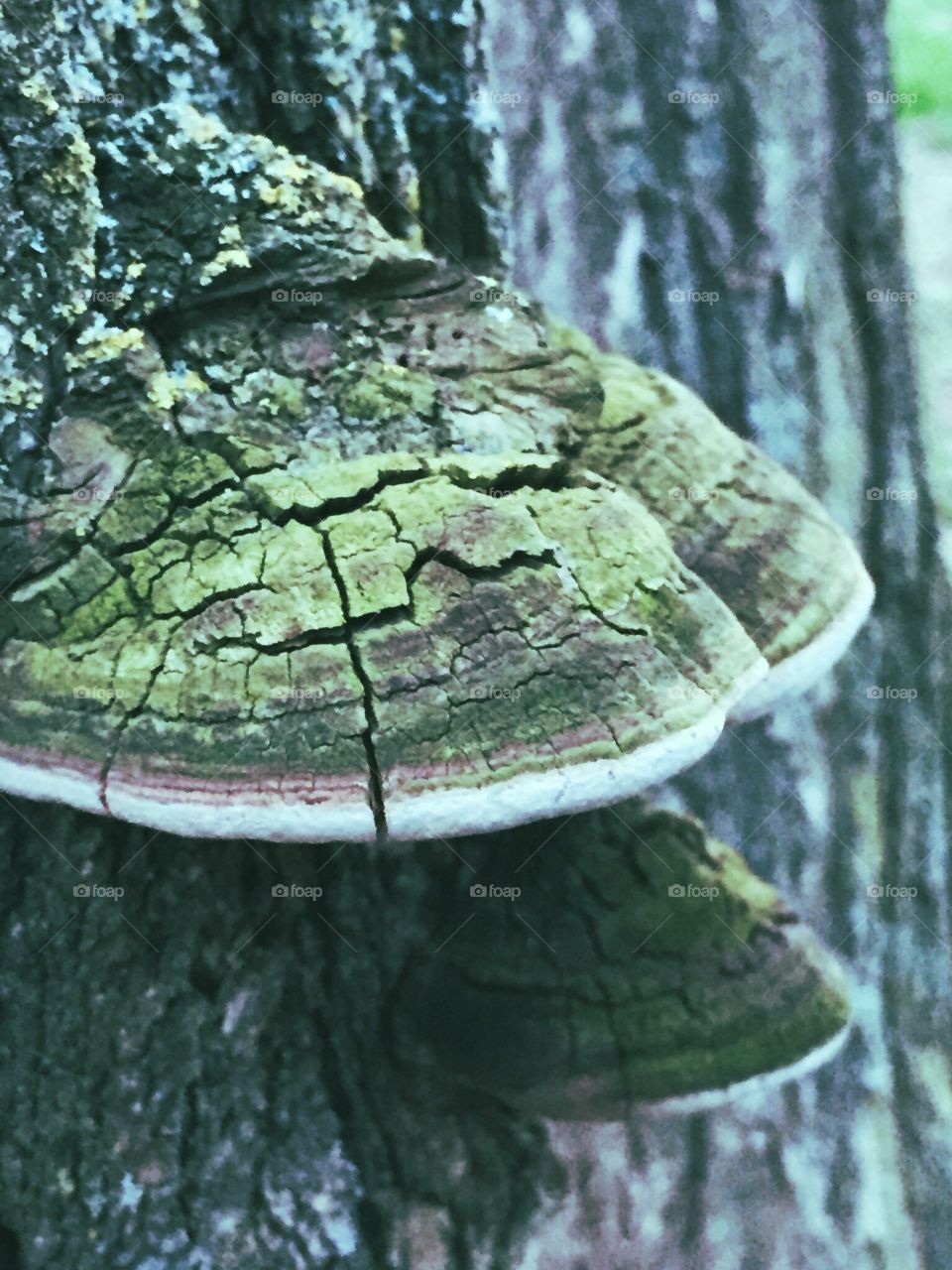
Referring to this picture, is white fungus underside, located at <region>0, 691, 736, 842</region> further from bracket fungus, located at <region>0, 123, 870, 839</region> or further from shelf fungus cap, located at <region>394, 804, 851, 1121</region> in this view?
shelf fungus cap, located at <region>394, 804, 851, 1121</region>

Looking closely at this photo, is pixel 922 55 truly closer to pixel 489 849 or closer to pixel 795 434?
pixel 795 434

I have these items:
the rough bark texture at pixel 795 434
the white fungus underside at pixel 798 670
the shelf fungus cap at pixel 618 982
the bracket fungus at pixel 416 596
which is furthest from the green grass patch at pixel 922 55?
the shelf fungus cap at pixel 618 982

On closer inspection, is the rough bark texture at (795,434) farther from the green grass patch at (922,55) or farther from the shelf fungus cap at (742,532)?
the shelf fungus cap at (742,532)

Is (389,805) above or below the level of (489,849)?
above

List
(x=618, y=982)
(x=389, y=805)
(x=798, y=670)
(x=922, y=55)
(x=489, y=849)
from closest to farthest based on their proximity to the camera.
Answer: (x=389, y=805)
(x=798, y=670)
(x=618, y=982)
(x=489, y=849)
(x=922, y=55)

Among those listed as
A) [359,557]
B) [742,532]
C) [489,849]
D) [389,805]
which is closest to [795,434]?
[742,532]

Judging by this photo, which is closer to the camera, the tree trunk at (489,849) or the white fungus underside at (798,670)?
the white fungus underside at (798,670)

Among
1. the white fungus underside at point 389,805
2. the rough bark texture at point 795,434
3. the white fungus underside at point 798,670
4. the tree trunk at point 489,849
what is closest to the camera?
the white fungus underside at point 389,805
